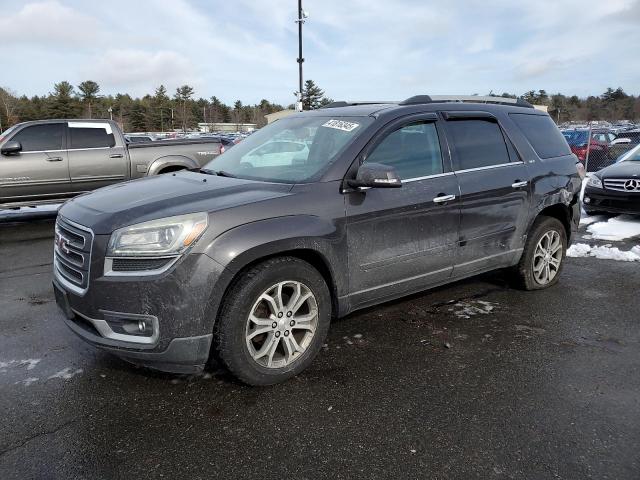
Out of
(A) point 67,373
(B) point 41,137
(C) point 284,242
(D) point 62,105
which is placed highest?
(D) point 62,105

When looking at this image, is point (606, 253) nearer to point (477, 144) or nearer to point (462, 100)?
point (477, 144)

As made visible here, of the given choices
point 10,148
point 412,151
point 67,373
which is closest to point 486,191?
point 412,151

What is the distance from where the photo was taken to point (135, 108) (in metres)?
85.3

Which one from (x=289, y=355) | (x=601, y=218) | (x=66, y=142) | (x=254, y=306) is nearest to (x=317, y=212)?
(x=254, y=306)

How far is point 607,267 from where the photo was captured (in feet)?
19.4

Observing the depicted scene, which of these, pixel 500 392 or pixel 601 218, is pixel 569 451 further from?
pixel 601 218

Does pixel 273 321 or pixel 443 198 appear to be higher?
pixel 443 198

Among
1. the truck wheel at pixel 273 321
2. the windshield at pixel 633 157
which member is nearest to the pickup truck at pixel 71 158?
the truck wheel at pixel 273 321

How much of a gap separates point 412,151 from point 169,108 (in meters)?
86.1

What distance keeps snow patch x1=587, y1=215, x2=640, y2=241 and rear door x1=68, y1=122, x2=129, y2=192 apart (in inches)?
329

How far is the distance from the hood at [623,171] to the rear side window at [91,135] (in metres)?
9.27

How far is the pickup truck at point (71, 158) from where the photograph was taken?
28.0ft

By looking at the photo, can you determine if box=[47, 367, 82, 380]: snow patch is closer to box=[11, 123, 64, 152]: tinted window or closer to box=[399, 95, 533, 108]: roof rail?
box=[399, 95, 533, 108]: roof rail

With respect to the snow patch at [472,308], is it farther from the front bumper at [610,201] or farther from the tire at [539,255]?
the front bumper at [610,201]
